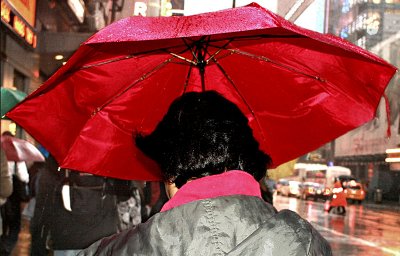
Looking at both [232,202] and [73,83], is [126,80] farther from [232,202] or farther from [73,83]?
[232,202]

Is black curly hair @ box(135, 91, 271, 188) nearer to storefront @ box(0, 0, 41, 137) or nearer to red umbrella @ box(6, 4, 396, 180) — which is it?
red umbrella @ box(6, 4, 396, 180)

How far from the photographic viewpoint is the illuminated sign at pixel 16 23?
13398 mm

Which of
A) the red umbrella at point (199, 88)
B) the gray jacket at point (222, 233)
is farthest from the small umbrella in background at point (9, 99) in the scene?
the gray jacket at point (222, 233)

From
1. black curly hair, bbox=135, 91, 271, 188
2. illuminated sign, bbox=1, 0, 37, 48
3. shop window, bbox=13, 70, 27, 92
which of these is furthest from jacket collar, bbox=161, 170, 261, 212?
shop window, bbox=13, 70, 27, 92

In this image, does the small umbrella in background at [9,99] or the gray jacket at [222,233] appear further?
the small umbrella in background at [9,99]

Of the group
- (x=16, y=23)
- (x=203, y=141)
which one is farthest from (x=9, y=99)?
(x=203, y=141)

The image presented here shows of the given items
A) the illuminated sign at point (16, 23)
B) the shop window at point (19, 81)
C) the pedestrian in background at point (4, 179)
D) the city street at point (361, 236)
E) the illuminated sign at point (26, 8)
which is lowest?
the city street at point (361, 236)

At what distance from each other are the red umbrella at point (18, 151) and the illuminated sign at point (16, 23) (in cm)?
514

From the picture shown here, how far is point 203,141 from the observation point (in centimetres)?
200

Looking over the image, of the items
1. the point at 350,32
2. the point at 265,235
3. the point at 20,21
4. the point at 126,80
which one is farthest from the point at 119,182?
the point at 350,32

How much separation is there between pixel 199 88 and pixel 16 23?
11666mm

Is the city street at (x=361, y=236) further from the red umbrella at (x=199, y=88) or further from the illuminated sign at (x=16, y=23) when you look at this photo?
the illuminated sign at (x=16, y=23)

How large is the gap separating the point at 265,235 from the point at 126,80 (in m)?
2.15

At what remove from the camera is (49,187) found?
19.4 feet
